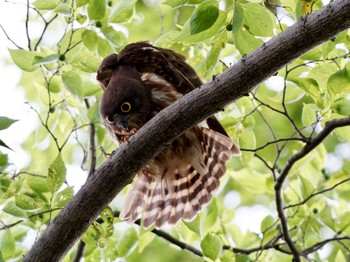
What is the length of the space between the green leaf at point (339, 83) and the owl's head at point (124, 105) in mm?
1406

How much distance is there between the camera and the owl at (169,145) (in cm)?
491

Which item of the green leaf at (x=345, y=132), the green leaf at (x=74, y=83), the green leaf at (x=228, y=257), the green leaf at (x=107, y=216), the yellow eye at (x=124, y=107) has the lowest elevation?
the green leaf at (x=228, y=257)

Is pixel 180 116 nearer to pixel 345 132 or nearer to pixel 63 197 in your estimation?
pixel 63 197

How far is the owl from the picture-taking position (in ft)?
16.1

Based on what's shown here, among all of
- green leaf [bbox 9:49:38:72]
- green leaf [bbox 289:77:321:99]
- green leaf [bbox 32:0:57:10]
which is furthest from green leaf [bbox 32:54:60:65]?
green leaf [bbox 289:77:321:99]

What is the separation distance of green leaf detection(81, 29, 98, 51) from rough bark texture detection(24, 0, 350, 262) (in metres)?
1.12

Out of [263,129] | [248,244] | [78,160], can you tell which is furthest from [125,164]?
[263,129]

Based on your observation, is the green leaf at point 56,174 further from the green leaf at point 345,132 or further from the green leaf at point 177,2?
the green leaf at point 345,132

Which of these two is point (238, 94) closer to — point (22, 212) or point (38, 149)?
point (22, 212)

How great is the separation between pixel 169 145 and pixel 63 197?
1.02m

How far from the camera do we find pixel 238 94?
142 inches

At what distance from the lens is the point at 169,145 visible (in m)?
4.80

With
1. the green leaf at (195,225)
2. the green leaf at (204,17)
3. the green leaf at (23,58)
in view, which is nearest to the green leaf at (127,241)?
the green leaf at (195,225)

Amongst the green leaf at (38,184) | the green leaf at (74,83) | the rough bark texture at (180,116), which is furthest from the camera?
the green leaf at (38,184)
